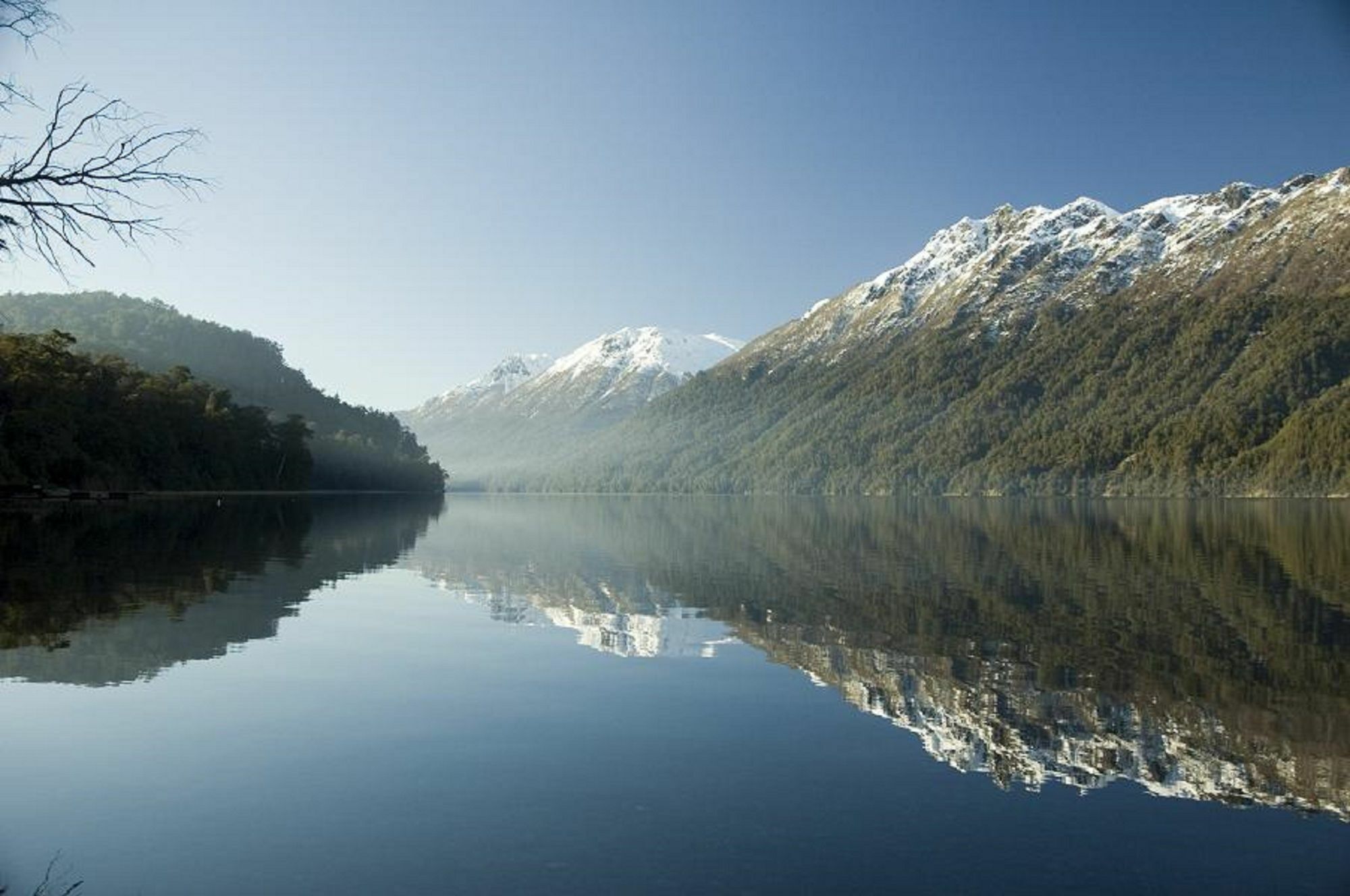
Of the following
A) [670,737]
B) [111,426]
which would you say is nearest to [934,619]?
[670,737]

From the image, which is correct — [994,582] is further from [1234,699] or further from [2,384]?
[2,384]

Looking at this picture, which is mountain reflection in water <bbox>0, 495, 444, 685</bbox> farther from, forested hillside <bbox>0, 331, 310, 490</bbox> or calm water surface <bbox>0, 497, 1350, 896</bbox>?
forested hillside <bbox>0, 331, 310, 490</bbox>

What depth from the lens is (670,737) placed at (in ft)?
60.9

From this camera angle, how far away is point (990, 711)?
66.4ft

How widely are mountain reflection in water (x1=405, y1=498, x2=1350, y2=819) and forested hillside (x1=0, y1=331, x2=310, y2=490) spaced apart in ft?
271

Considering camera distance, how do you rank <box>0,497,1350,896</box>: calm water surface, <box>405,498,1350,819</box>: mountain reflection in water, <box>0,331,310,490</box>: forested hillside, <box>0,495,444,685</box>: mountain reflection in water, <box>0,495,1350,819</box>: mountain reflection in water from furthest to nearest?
<box>0,331,310,490</box>: forested hillside < <box>0,495,444,685</box>: mountain reflection in water < <box>0,495,1350,819</box>: mountain reflection in water < <box>405,498,1350,819</box>: mountain reflection in water < <box>0,497,1350,896</box>: calm water surface

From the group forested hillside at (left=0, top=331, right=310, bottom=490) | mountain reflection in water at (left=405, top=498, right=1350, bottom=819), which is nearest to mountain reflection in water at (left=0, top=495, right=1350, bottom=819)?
mountain reflection in water at (left=405, top=498, right=1350, bottom=819)

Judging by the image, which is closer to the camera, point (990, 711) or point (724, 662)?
point (990, 711)

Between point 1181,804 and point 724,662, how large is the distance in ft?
43.5

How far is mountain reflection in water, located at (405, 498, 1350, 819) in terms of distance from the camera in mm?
17547

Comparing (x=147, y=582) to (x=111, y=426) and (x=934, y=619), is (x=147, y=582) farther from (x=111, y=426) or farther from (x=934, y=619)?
(x=111, y=426)

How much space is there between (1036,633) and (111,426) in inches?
5888

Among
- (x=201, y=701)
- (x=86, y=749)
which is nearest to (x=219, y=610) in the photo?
(x=201, y=701)

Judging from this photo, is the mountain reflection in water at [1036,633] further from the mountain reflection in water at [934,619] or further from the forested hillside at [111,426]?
the forested hillside at [111,426]
